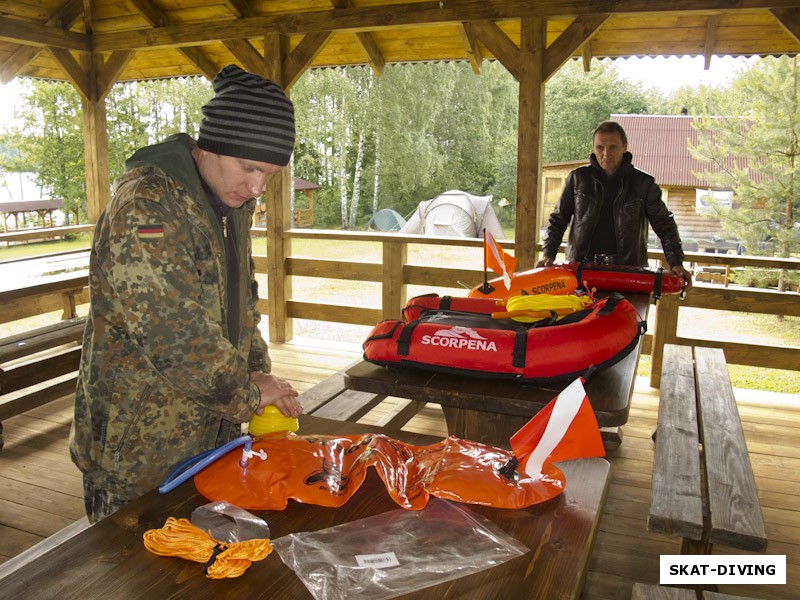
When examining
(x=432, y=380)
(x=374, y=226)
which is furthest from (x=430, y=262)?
(x=432, y=380)

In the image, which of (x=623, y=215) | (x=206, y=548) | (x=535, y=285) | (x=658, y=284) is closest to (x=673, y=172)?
(x=623, y=215)

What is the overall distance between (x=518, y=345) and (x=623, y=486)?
1.86 m

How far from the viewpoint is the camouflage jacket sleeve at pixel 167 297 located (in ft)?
4.20

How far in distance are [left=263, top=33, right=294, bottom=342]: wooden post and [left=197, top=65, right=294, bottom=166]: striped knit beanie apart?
4317mm

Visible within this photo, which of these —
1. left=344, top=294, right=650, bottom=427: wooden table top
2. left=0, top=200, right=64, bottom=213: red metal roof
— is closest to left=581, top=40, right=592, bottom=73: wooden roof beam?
left=344, top=294, right=650, bottom=427: wooden table top

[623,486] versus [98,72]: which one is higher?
[98,72]

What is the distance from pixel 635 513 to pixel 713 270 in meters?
14.8

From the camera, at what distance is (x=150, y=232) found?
1288 mm

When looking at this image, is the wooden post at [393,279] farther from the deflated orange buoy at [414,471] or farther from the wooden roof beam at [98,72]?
the deflated orange buoy at [414,471]

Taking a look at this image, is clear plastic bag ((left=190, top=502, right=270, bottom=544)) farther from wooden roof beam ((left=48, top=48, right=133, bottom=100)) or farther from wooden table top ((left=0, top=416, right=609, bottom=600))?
wooden roof beam ((left=48, top=48, right=133, bottom=100))

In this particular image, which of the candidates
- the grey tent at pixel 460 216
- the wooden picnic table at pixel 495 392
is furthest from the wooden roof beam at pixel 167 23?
the grey tent at pixel 460 216

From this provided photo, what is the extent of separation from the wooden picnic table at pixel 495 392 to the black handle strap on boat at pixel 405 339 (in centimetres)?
7

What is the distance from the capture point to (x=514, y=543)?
1.13 meters

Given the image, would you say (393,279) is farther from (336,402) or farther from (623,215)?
(336,402)
